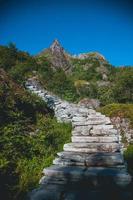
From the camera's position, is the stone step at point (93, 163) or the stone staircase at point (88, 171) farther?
the stone step at point (93, 163)

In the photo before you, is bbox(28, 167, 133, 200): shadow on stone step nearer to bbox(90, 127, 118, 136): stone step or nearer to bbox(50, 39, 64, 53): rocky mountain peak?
bbox(90, 127, 118, 136): stone step

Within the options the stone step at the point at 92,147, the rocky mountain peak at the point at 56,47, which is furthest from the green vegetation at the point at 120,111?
the rocky mountain peak at the point at 56,47

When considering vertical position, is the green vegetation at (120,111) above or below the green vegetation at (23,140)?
above

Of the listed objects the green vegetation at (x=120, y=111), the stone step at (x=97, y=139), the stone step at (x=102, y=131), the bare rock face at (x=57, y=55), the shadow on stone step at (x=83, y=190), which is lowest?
the shadow on stone step at (x=83, y=190)

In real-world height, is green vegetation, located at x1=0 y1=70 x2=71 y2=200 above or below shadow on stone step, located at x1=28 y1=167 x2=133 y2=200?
above

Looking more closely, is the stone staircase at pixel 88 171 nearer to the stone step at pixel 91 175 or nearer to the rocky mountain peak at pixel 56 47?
the stone step at pixel 91 175

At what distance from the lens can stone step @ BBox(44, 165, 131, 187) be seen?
224 inches

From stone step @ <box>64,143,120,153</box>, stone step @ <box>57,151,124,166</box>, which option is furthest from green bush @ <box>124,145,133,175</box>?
stone step @ <box>57,151,124,166</box>

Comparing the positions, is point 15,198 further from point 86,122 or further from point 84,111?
point 84,111

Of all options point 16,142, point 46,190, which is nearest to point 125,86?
point 16,142

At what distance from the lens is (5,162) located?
7.11 meters

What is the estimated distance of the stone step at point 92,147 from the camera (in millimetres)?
7683

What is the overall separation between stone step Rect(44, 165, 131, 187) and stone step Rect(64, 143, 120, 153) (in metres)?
1.17

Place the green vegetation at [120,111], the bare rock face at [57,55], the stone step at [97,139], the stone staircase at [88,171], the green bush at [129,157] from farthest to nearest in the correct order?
Result: the bare rock face at [57,55]
the green vegetation at [120,111]
the stone step at [97,139]
the green bush at [129,157]
the stone staircase at [88,171]
